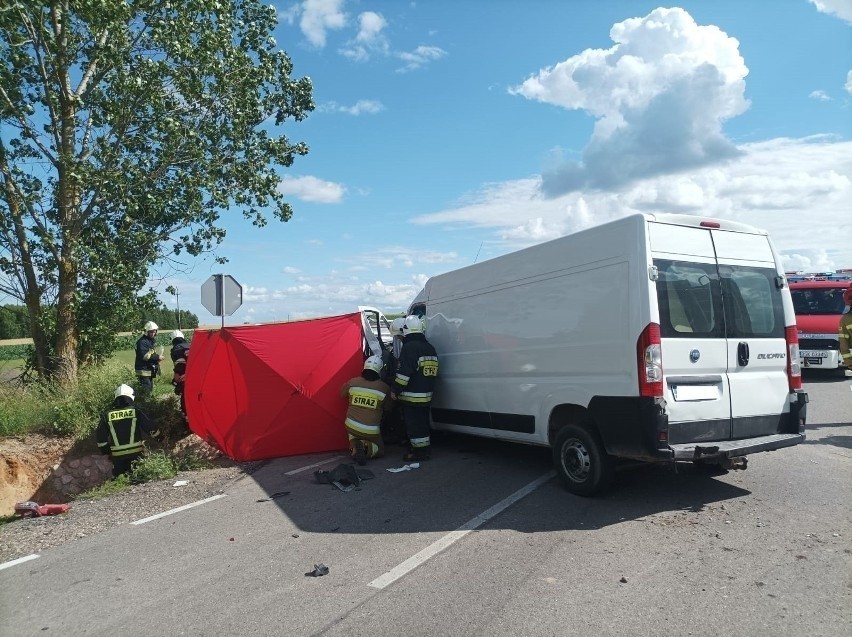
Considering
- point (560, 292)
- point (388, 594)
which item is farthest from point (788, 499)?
point (388, 594)

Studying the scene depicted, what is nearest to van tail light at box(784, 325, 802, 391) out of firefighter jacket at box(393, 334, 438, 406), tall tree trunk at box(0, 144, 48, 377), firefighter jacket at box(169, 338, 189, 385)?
firefighter jacket at box(393, 334, 438, 406)

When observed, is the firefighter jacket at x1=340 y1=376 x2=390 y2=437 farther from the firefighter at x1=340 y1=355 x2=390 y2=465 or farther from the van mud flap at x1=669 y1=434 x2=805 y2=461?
the van mud flap at x1=669 y1=434 x2=805 y2=461

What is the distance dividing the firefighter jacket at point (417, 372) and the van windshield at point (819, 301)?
35.1 feet

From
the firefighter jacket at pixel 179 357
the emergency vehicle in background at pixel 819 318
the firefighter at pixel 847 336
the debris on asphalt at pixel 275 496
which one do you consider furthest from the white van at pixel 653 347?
the emergency vehicle in background at pixel 819 318

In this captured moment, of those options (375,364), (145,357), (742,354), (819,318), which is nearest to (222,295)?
(145,357)

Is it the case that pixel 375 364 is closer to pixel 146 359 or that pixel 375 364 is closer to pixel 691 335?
pixel 691 335

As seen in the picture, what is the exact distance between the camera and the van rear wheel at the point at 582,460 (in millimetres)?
5387

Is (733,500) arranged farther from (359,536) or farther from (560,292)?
(359,536)

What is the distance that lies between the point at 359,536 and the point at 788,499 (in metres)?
3.85

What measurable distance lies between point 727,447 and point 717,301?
1.29m

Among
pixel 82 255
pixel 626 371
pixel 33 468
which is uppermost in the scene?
pixel 82 255

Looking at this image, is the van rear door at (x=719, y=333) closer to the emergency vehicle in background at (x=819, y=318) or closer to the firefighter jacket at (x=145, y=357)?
the emergency vehicle in background at (x=819, y=318)

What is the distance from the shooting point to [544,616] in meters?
3.42

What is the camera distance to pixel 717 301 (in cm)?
529
